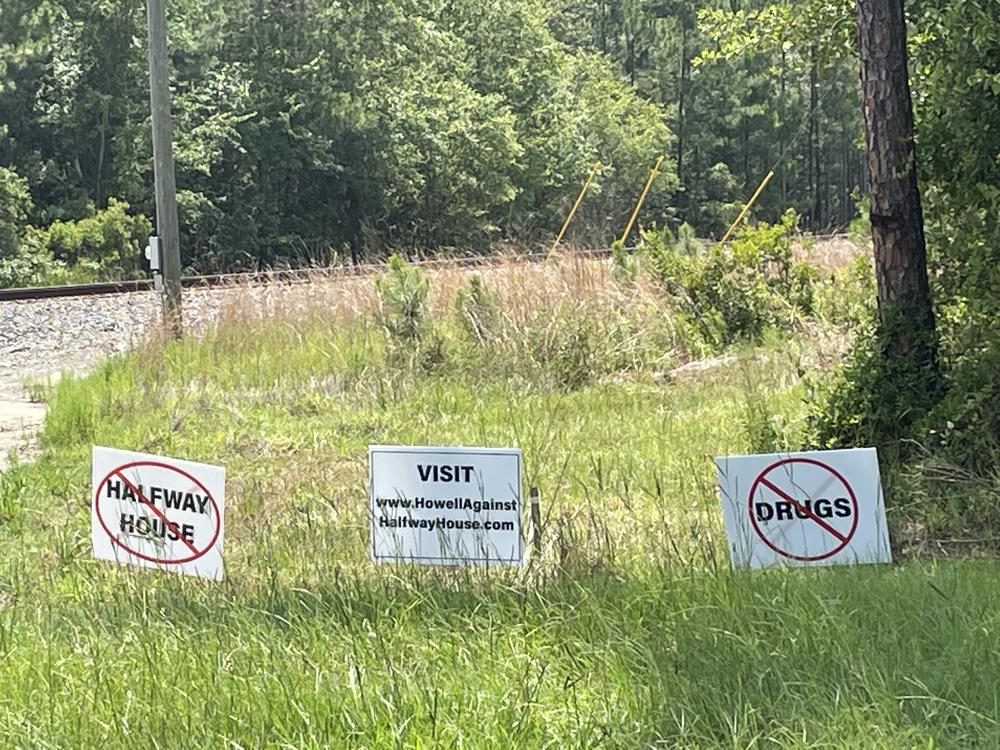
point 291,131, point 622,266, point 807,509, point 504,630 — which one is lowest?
point 504,630

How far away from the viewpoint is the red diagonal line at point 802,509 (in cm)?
399

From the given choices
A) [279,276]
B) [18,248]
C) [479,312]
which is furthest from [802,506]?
[18,248]

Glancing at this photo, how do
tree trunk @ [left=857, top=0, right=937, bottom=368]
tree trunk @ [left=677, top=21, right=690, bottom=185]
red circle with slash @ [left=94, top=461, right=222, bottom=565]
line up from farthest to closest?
tree trunk @ [left=677, top=21, right=690, bottom=185], tree trunk @ [left=857, top=0, right=937, bottom=368], red circle with slash @ [left=94, top=461, right=222, bottom=565]

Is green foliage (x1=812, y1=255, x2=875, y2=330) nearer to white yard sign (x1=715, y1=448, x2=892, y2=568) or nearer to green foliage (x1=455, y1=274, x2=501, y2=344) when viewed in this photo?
green foliage (x1=455, y1=274, x2=501, y2=344)

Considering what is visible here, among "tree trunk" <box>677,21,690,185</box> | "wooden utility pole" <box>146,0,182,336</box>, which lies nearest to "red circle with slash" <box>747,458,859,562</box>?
"wooden utility pole" <box>146,0,182,336</box>

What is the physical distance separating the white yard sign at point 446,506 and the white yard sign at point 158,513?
575 mm

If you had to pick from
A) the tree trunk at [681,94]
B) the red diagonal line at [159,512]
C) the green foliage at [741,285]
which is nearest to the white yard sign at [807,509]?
the red diagonal line at [159,512]

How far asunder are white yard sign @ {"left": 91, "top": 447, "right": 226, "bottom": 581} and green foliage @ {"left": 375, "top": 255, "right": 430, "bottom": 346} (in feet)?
19.8

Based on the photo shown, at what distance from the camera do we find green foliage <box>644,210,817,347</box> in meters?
11.0

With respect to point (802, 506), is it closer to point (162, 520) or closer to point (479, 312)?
point (162, 520)

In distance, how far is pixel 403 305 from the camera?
34.3 ft

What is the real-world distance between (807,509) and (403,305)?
22.3ft

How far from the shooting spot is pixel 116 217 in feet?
101

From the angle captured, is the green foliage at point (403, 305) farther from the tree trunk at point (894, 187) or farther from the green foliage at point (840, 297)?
the tree trunk at point (894, 187)
